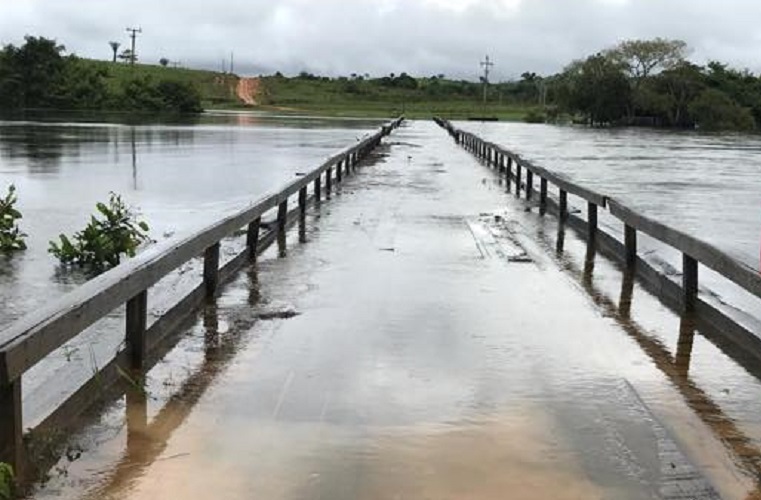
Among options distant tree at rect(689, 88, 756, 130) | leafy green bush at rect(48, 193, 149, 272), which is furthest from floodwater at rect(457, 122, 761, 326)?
distant tree at rect(689, 88, 756, 130)

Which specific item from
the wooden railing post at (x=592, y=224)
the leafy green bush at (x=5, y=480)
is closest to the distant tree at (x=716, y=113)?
the wooden railing post at (x=592, y=224)

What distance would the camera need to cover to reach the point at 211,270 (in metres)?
9.09

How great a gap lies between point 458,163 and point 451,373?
25.4 m

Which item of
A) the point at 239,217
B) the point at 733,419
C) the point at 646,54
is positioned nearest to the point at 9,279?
the point at 239,217

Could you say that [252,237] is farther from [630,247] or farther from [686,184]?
[686,184]

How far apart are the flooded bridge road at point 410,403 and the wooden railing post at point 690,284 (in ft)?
0.84

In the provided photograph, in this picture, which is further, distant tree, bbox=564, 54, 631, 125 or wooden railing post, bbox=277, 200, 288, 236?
distant tree, bbox=564, 54, 631, 125

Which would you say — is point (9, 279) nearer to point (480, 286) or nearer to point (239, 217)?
point (239, 217)

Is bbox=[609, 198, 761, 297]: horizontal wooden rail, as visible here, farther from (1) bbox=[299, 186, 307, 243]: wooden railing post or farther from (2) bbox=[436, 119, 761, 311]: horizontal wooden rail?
(1) bbox=[299, 186, 307, 243]: wooden railing post

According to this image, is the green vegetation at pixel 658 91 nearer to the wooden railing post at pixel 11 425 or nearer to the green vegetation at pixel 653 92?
the green vegetation at pixel 653 92

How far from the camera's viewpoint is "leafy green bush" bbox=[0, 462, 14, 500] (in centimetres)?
407

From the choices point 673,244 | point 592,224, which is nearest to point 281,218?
point 592,224

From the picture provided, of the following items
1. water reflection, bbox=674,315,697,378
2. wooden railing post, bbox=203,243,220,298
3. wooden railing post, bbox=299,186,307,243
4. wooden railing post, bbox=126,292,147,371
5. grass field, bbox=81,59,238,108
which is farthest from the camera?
grass field, bbox=81,59,238,108

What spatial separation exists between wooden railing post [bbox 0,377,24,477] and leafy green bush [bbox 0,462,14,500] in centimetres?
20
